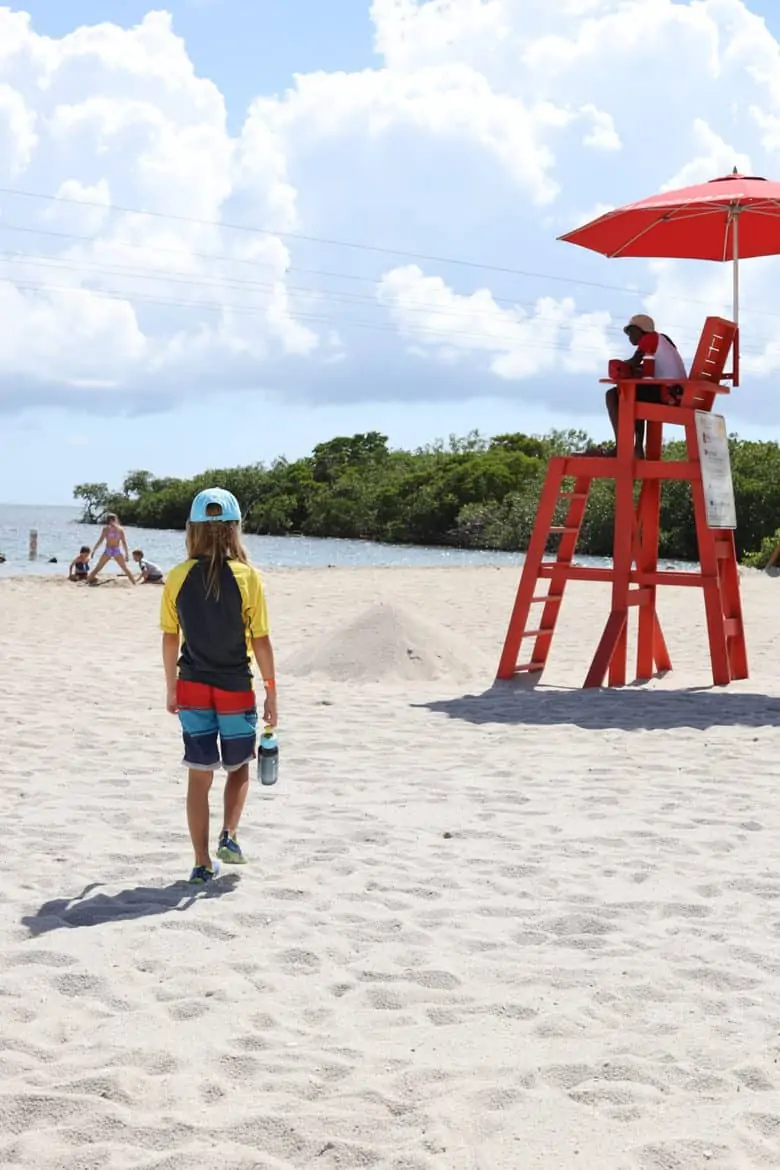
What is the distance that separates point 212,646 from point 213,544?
388 millimetres

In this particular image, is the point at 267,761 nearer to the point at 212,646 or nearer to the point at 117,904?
the point at 212,646

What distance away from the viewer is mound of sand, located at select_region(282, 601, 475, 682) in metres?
11.7

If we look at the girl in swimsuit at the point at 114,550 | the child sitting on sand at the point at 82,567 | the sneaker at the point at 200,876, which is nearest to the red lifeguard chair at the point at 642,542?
the sneaker at the point at 200,876

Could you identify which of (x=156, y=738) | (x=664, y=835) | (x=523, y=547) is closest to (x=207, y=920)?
(x=664, y=835)

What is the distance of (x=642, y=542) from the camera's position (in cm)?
1150

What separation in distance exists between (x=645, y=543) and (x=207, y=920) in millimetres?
7448

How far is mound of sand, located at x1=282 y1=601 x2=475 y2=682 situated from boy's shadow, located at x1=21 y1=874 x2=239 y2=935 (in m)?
6.33

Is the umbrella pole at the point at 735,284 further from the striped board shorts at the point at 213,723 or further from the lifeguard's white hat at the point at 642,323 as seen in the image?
the striped board shorts at the point at 213,723

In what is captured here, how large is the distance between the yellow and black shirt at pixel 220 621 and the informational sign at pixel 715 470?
648cm

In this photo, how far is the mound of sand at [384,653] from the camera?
11664 millimetres

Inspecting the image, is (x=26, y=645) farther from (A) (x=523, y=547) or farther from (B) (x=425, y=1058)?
(A) (x=523, y=547)

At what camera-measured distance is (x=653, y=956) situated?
14.6 feet

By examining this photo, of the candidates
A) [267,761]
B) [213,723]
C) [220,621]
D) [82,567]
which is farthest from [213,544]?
[82,567]

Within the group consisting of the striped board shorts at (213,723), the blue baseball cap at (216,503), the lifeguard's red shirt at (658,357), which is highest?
the lifeguard's red shirt at (658,357)
